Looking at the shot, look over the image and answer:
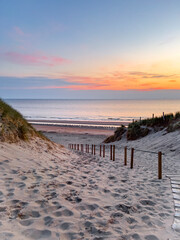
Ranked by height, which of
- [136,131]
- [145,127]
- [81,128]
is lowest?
[81,128]

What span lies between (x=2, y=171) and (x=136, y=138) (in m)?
18.3

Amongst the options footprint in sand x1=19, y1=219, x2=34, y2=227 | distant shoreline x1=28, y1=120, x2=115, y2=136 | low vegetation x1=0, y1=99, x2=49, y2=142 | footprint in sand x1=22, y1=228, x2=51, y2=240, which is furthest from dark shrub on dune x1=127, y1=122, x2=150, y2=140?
footprint in sand x1=22, y1=228, x2=51, y2=240

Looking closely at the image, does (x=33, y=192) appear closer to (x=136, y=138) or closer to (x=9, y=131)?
(x=9, y=131)

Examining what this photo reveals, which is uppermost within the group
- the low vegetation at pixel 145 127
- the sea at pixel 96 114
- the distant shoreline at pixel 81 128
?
the sea at pixel 96 114

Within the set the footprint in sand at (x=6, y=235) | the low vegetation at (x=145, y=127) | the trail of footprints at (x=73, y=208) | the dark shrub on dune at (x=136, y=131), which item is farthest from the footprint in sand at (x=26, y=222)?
the dark shrub on dune at (x=136, y=131)

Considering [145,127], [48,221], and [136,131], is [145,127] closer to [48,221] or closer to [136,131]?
[136,131]

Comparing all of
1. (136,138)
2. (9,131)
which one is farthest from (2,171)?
(136,138)

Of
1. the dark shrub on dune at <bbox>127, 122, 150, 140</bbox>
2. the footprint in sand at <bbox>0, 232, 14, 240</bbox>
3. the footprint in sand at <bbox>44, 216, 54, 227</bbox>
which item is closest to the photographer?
the footprint in sand at <bbox>0, 232, 14, 240</bbox>

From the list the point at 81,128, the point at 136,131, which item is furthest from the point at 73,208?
the point at 81,128

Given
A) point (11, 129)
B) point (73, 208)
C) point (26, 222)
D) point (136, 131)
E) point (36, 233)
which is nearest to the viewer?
point (36, 233)

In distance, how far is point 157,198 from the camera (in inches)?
208

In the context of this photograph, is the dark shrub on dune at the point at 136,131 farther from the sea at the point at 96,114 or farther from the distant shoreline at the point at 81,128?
the sea at the point at 96,114

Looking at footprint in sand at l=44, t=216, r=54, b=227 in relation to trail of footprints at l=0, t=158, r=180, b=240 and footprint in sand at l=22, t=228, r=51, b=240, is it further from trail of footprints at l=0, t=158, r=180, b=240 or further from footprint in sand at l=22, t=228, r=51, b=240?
footprint in sand at l=22, t=228, r=51, b=240

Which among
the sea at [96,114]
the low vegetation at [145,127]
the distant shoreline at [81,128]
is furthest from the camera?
the sea at [96,114]
